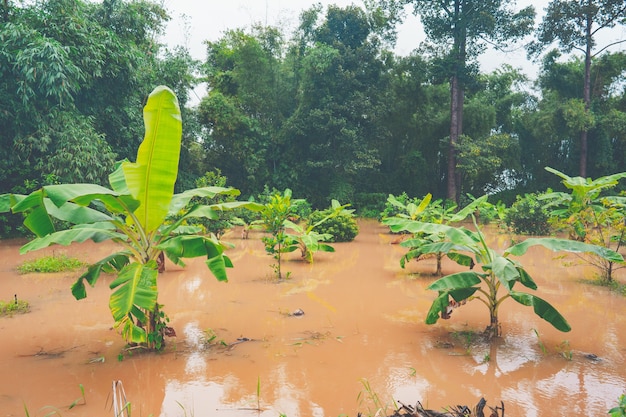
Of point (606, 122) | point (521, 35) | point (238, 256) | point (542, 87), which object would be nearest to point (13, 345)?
point (238, 256)

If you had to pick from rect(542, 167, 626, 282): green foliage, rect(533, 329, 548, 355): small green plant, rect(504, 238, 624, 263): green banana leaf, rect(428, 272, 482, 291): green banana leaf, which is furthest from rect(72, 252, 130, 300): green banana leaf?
rect(542, 167, 626, 282): green foliage

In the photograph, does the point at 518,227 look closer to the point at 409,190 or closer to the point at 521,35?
the point at 409,190

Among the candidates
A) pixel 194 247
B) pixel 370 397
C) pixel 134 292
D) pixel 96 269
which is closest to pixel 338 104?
pixel 194 247

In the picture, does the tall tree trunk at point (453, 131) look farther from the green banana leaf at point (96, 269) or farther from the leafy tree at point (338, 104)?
the green banana leaf at point (96, 269)

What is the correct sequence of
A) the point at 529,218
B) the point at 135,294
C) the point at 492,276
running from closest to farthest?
1. the point at 135,294
2. the point at 492,276
3. the point at 529,218

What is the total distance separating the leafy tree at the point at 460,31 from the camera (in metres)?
17.4

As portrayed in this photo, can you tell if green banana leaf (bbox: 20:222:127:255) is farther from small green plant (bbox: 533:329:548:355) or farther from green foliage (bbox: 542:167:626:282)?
green foliage (bbox: 542:167:626:282)

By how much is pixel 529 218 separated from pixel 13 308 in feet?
43.5

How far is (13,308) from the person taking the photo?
18.0 ft

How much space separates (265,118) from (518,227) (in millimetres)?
12312

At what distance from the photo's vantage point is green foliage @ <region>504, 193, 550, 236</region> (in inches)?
508

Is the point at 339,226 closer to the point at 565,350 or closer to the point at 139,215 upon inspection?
the point at 565,350

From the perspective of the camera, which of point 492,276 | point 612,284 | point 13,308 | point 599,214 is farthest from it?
point 599,214

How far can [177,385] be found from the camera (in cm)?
354
